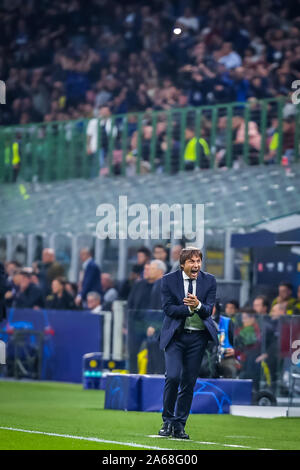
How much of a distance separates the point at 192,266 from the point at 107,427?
2249 millimetres

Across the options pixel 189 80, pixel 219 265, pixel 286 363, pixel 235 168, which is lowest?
pixel 286 363

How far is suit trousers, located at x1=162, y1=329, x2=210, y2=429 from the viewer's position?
11586 millimetres

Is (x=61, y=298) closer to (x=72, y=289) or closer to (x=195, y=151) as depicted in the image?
(x=72, y=289)

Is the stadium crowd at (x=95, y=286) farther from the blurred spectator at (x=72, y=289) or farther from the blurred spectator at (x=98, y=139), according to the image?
the blurred spectator at (x=98, y=139)

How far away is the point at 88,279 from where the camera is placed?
2192 cm

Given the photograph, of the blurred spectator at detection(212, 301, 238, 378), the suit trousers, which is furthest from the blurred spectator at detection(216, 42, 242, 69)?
the suit trousers

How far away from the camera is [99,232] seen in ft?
74.9

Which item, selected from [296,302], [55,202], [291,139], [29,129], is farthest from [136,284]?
[29,129]

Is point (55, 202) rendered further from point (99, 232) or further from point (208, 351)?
point (208, 351)

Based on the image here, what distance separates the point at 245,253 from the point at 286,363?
17.8ft

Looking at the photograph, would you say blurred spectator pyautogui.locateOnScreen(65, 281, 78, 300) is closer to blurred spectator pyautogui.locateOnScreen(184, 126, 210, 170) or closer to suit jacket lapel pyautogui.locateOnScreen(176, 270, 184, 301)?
blurred spectator pyautogui.locateOnScreen(184, 126, 210, 170)

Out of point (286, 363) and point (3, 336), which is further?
point (3, 336)

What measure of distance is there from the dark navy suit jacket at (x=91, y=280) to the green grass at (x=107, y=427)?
3.95 m

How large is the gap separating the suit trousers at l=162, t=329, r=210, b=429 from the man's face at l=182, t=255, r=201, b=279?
1.71ft
